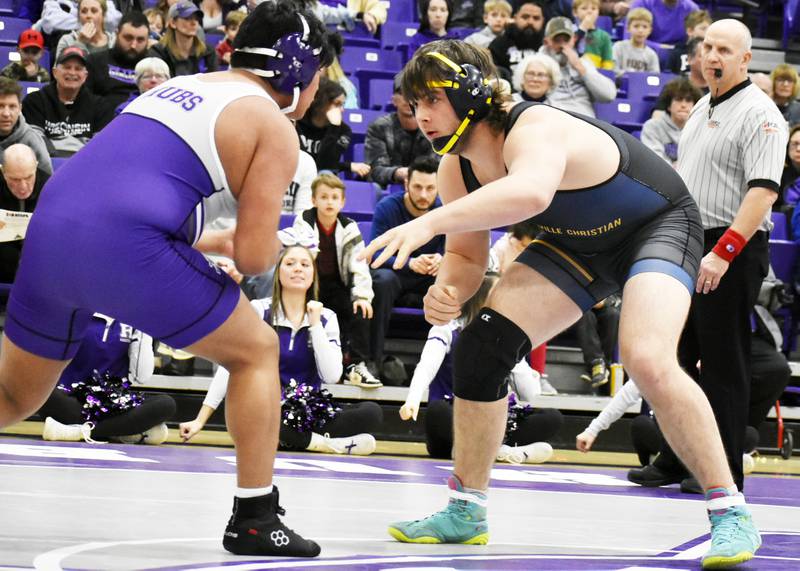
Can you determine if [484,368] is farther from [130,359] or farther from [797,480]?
[130,359]

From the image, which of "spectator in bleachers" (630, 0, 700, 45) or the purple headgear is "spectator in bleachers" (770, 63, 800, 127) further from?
the purple headgear

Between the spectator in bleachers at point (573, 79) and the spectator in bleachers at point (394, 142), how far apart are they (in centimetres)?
168

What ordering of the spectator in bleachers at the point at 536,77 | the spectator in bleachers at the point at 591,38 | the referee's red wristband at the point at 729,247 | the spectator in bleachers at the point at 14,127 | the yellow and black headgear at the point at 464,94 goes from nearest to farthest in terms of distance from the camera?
1. the yellow and black headgear at the point at 464,94
2. the referee's red wristband at the point at 729,247
3. the spectator in bleachers at the point at 14,127
4. the spectator in bleachers at the point at 536,77
5. the spectator in bleachers at the point at 591,38

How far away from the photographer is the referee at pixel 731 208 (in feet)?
15.0

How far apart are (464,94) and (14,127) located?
4.91m

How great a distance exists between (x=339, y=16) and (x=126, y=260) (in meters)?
8.46

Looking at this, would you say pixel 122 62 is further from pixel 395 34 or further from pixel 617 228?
pixel 617 228

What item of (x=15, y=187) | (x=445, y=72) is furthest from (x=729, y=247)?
(x=15, y=187)

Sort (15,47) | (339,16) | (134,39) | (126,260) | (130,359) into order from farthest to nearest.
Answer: (339,16)
(15,47)
(134,39)
(130,359)
(126,260)

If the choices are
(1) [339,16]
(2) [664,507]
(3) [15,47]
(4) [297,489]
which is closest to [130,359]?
(4) [297,489]

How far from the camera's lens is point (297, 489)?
4.35 m

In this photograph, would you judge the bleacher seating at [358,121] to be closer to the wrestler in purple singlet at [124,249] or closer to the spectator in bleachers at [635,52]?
the spectator in bleachers at [635,52]

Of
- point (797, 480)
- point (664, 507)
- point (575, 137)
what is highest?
point (575, 137)

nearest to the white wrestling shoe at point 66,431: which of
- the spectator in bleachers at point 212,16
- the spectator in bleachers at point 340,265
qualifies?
the spectator in bleachers at point 340,265
